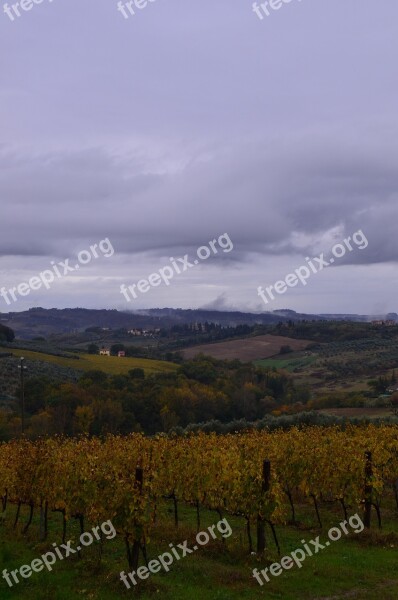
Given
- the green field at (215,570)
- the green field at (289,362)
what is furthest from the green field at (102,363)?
the green field at (215,570)

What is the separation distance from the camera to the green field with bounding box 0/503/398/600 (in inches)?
490

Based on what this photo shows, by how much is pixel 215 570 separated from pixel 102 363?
2814 inches

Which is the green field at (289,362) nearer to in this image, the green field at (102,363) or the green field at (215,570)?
the green field at (102,363)

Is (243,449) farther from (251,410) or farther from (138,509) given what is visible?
(251,410)

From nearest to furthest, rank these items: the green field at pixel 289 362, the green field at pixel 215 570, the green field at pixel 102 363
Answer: the green field at pixel 215 570
the green field at pixel 102 363
the green field at pixel 289 362

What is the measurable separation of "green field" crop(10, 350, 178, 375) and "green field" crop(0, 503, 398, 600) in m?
57.6

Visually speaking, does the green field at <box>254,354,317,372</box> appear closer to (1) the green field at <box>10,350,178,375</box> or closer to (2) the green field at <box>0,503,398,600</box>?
(1) the green field at <box>10,350,178,375</box>

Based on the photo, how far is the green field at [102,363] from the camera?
252 feet

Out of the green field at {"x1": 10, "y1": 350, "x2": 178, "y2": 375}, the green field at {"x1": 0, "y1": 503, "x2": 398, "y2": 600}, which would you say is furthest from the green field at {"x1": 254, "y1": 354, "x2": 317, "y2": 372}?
the green field at {"x1": 0, "y1": 503, "x2": 398, "y2": 600}

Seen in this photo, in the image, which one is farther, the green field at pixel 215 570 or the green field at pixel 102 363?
the green field at pixel 102 363

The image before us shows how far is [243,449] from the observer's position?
1856cm

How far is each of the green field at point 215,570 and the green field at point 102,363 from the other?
189 feet

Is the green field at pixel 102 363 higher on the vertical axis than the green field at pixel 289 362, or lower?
higher

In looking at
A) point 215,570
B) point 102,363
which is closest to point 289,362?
point 102,363
